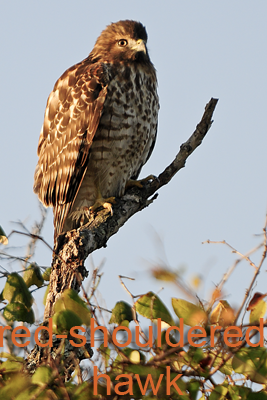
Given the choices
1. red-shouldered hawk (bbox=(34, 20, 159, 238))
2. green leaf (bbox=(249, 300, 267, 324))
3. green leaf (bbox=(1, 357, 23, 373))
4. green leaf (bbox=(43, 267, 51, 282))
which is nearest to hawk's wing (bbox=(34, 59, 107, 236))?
red-shouldered hawk (bbox=(34, 20, 159, 238))

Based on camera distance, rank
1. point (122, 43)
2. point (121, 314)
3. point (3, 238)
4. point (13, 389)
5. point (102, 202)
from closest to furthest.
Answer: point (13, 389)
point (121, 314)
point (3, 238)
point (102, 202)
point (122, 43)

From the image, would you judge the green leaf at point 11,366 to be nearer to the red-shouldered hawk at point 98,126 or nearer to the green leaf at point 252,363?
the green leaf at point 252,363

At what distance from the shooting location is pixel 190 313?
2.06 metres

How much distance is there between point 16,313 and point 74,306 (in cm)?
49

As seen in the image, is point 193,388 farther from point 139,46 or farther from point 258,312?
point 139,46

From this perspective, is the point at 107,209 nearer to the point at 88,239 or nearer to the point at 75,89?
the point at 88,239

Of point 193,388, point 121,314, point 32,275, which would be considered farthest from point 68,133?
point 193,388

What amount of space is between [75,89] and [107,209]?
50.1 inches

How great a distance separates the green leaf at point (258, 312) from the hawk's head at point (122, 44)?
11.7ft

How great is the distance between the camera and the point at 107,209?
4.59 m

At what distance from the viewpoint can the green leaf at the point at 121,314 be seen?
2.51 metres

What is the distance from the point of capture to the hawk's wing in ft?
15.8

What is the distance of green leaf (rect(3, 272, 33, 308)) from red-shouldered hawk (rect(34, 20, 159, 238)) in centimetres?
220

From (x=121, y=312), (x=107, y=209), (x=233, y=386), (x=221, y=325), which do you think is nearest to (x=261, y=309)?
(x=221, y=325)
